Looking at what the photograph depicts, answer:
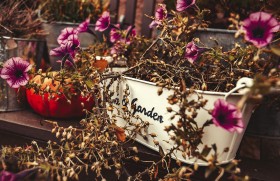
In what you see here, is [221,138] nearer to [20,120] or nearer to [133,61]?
[133,61]

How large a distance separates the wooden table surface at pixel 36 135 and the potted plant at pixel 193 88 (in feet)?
0.32

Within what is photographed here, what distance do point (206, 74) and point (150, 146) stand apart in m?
0.22

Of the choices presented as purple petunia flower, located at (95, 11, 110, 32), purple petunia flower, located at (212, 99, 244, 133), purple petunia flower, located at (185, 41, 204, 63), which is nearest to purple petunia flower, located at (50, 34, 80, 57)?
purple petunia flower, located at (95, 11, 110, 32)

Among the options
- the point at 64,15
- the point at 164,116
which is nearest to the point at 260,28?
the point at 164,116

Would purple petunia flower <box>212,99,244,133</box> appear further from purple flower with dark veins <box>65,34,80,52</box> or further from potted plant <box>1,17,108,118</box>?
purple flower with dark veins <box>65,34,80,52</box>

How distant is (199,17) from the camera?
0.78 meters

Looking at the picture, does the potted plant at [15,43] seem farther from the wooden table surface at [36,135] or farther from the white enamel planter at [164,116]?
the white enamel planter at [164,116]

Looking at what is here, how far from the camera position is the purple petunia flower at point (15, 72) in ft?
2.30

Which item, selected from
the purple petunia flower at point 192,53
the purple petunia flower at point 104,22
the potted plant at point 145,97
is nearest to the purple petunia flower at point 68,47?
the potted plant at point 145,97

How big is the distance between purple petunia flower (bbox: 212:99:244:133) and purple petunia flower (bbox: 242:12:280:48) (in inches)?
4.5

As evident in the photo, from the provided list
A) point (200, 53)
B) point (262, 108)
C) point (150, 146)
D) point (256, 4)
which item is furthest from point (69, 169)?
point (256, 4)

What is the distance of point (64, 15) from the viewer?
126 cm

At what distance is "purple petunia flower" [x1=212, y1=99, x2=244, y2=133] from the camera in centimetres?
52

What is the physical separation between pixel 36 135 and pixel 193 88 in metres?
0.47
